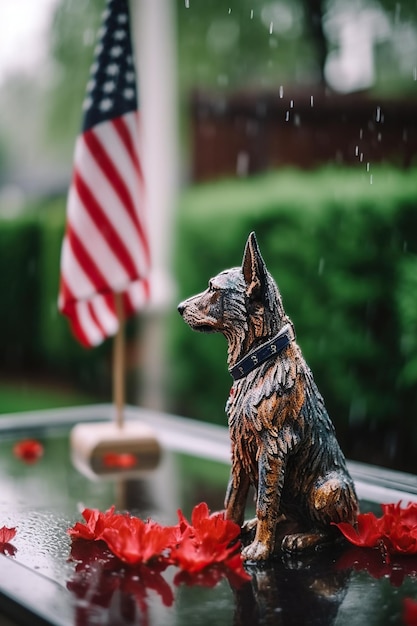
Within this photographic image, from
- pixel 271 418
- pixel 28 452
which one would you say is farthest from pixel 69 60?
pixel 271 418

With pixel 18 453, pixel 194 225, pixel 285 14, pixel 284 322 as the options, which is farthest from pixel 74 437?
pixel 285 14

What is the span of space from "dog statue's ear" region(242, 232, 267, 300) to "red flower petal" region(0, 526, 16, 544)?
2.50ft

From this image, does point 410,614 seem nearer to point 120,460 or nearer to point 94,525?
point 94,525

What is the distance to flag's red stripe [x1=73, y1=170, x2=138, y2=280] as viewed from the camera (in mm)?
2857

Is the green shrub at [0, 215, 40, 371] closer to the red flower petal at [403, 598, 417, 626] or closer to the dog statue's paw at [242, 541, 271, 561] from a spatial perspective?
the dog statue's paw at [242, 541, 271, 561]

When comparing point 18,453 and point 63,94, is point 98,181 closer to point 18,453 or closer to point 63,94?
point 18,453

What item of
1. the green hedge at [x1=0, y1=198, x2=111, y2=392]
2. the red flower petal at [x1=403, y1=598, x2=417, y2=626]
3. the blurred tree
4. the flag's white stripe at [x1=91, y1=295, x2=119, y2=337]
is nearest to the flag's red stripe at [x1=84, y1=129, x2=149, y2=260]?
the flag's white stripe at [x1=91, y1=295, x2=119, y2=337]

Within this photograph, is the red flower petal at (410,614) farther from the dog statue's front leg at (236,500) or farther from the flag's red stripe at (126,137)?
the flag's red stripe at (126,137)

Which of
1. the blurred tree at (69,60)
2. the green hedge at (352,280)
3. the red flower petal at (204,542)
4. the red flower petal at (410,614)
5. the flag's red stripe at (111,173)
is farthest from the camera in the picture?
the blurred tree at (69,60)

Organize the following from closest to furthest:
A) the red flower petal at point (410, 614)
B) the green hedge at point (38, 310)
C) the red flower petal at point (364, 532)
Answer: the red flower petal at point (410, 614)
the red flower petal at point (364, 532)
the green hedge at point (38, 310)

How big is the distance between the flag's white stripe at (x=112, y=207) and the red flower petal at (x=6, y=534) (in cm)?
123

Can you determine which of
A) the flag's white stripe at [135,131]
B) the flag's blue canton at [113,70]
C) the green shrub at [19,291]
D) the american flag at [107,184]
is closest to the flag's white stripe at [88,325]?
the american flag at [107,184]

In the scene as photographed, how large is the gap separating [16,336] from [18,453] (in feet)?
12.3

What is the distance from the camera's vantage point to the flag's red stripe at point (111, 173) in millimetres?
2855
